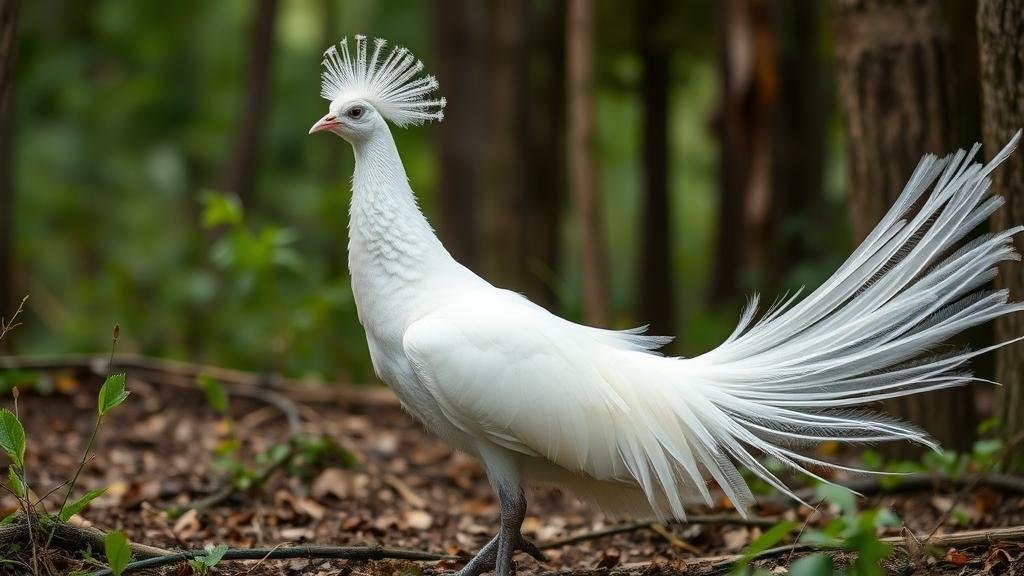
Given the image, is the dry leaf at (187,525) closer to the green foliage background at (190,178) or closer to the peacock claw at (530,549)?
the peacock claw at (530,549)

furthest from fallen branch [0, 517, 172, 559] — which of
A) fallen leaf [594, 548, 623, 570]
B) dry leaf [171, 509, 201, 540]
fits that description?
fallen leaf [594, 548, 623, 570]

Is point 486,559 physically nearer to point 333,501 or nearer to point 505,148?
point 333,501

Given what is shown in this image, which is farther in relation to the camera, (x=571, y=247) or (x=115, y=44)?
(x=571, y=247)

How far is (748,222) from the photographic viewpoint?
8.30 meters

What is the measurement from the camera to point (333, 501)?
17.6 feet

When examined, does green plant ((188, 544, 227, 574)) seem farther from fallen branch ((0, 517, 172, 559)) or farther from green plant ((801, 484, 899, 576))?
green plant ((801, 484, 899, 576))

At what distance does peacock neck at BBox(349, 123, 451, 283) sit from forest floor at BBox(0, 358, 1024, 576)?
1179mm

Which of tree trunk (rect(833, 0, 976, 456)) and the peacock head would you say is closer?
the peacock head

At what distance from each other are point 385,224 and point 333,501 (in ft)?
6.48

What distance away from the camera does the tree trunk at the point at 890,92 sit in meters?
5.01

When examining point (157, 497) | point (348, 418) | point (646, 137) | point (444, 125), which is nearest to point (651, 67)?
point (646, 137)

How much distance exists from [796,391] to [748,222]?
4.67 metres

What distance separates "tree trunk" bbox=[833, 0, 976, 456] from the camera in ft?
16.4

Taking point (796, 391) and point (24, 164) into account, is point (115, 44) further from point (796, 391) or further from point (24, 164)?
point (796, 391)
